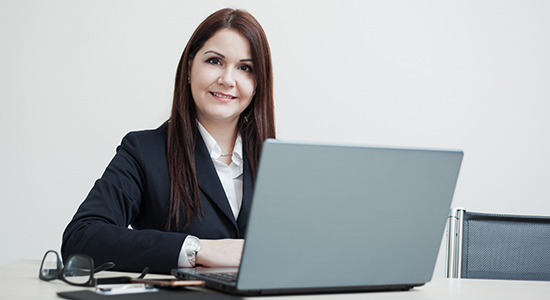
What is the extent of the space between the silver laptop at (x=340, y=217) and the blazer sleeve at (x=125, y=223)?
213 mm

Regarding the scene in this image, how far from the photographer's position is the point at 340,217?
0.77 m

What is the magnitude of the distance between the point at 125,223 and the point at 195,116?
0.44 m

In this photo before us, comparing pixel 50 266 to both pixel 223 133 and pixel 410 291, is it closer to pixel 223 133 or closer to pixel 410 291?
pixel 410 291

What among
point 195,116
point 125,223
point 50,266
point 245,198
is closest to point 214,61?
point 195,116

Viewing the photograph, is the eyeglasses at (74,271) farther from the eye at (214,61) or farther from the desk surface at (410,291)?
the eye at (214,61)

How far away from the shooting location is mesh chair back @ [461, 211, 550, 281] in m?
1.61

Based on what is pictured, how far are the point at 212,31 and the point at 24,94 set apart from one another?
4.94 ft

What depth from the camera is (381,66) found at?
9.49 ft

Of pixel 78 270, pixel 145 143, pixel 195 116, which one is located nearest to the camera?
pixel 78 270

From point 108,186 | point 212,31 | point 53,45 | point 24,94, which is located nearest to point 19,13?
point 53,45

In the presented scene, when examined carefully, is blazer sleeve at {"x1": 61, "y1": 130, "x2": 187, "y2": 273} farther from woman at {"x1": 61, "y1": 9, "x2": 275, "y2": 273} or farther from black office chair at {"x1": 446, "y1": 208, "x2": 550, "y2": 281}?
black office chair at {"x1": 446, "y1": 208, "x2": 550, "y2": 281}

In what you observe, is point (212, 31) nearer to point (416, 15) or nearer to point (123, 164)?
point (123, 164)

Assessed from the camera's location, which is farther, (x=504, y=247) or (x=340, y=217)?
(x=504, y=247)

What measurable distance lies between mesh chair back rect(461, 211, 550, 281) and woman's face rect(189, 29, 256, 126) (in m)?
0.79
